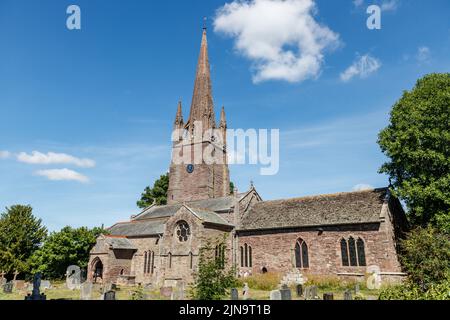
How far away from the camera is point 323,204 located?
29.5 meters

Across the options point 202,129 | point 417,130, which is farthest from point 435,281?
point 202,129

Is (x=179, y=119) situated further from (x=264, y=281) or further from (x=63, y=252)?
(x=264, y=281)

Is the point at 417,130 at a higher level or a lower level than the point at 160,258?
higher

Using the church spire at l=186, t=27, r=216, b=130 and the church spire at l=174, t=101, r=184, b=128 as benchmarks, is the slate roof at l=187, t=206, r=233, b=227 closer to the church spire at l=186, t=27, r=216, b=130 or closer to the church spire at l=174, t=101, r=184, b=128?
the church spire at l=186, t=27, r=216, b=130

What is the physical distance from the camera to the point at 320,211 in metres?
28.7

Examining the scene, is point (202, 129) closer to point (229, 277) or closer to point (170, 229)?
point (170, 229)

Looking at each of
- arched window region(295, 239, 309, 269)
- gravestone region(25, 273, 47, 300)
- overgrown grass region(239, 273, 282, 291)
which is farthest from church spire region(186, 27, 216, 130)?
gravestone region(25, 273, 47, 300)

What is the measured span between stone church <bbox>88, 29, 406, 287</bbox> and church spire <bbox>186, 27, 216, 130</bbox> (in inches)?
459

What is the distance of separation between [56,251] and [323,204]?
2766 centimetres

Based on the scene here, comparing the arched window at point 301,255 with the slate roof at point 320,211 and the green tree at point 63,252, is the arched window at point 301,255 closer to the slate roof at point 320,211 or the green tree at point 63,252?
the slate roof at point 320,211

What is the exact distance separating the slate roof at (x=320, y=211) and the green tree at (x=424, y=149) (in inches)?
116

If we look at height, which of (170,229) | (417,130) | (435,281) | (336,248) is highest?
(417,130)

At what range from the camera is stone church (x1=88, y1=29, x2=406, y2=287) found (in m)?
25.1

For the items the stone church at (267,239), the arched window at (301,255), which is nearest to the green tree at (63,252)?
the stone church at (267,239)
